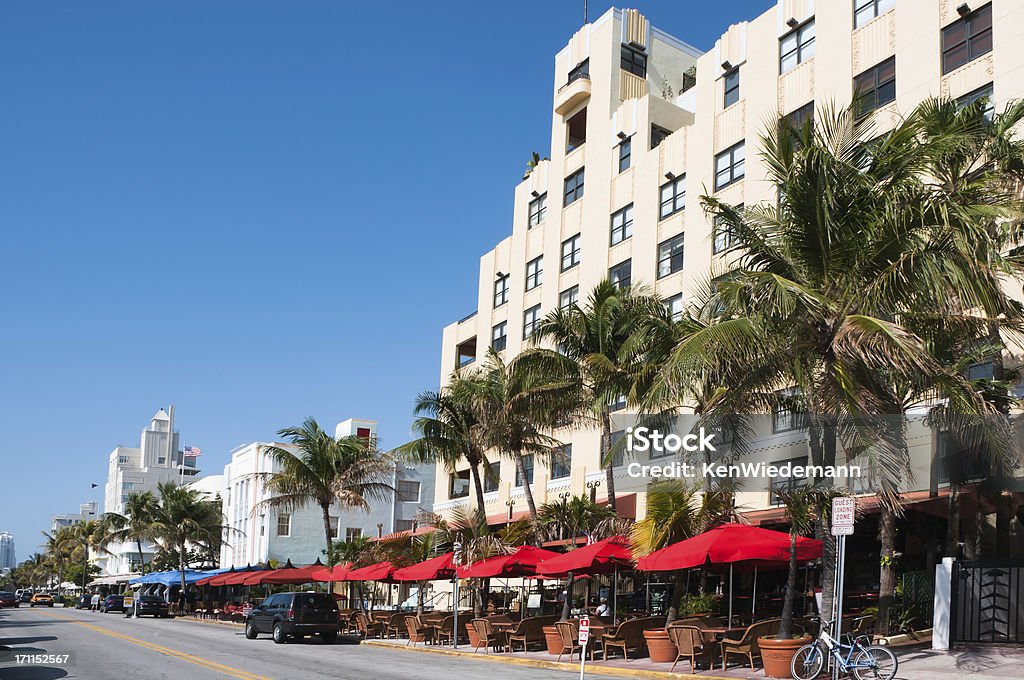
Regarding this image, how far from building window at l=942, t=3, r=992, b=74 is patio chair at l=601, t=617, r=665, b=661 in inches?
655

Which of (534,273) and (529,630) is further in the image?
(534,273)

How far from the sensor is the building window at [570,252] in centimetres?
4350

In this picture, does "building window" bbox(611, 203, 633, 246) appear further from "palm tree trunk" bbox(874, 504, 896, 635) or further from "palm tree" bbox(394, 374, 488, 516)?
"palm tree trunk" bbox(874, 504, 896, 635)

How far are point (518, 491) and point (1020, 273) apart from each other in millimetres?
27110

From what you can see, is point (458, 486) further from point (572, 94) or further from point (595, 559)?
point (595, 559)

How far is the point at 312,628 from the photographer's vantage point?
31.7 meters

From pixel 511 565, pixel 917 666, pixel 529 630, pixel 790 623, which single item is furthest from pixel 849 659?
pixel 511 565

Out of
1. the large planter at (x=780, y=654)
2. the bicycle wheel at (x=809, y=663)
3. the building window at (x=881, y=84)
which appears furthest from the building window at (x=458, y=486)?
the bicycle wheel at (x=809, y=663)

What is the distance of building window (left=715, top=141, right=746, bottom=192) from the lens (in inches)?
1342

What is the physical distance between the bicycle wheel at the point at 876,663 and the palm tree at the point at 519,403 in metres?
14.4

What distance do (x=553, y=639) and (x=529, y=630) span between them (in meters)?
1.57

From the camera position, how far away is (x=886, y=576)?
20.9m

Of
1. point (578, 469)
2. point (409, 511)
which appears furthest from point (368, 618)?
point (409, 511)

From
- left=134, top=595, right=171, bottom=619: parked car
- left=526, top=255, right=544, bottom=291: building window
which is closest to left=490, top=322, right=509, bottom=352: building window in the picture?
left=526, top=255, right=544, bottom=291: building window
